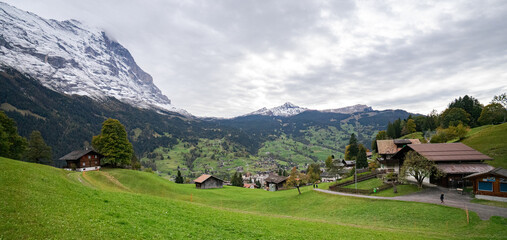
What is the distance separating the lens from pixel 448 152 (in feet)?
161

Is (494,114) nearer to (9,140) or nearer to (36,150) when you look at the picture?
(9,140)

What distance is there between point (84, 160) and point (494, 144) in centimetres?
11442

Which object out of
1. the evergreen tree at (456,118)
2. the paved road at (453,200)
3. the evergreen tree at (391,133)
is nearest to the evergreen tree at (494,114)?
the evergreen tree at (456,118)

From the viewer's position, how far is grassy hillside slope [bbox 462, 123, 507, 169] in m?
51.1

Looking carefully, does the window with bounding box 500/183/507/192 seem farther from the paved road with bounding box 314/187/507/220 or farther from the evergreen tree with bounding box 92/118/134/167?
the evergreen tree with bounding box 92/118/134/167

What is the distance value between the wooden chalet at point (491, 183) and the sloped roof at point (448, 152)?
9.51 m

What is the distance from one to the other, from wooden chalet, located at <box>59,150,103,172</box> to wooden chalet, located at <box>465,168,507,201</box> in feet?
288

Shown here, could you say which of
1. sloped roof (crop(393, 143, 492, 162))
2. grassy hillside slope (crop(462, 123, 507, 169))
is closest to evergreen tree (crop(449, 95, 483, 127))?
grassy hillside slope (crop(462, 123, 507, 169))

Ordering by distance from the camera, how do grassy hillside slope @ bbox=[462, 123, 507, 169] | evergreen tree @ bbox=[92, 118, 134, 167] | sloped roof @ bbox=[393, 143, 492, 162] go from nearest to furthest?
sloped roof @ bbox=[393, 143, 492, 162] → grassy hillside slope @ bbox=[462, 123, 507, 169] → evergreen tree @ bbox=[92, 118, 134, 167]

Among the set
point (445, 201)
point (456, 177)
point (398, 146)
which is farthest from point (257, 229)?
point (398, 146)

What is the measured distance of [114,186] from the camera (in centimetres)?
4559

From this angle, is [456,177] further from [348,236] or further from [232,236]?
[232,236]

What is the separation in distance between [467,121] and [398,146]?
61.0m

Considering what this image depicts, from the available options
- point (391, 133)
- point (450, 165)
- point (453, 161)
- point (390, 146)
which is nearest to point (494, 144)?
point (453, 161)
